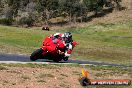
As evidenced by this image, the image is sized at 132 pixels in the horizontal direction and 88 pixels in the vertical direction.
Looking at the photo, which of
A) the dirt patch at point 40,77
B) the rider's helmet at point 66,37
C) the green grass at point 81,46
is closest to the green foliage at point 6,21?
the green grass at point 81,46

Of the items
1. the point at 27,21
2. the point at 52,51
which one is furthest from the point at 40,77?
the point at 27,21

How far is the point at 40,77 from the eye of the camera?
15227 millimetres

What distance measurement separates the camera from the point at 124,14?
382 feet

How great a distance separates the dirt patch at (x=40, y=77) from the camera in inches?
544

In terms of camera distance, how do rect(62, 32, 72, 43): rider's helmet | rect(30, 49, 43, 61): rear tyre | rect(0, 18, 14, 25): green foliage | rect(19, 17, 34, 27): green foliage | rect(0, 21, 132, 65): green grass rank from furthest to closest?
rect(0, 18, 14, 25): green foliage → rect(19, 17, 34, 27): green foliage → rect(0, 21, 132, 65): green grass → rect(62, 32, 72, 43): rider's helmet → rect(30, 49, 43, 61): rear tyre

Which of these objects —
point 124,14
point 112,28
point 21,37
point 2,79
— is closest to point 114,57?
point 21,37

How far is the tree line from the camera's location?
11688 centimetres

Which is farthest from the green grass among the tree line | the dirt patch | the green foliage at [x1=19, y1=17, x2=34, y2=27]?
the green foliage at [x1=19, y1=17, x2=34, y2=27]

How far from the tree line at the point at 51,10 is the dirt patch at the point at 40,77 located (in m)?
96.9

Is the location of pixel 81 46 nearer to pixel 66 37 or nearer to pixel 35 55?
pixel 66 37

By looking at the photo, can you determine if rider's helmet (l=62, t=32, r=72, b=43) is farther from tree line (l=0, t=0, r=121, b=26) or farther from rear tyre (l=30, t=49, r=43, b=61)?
tree line (l=0, t=0, r=121, b=26)

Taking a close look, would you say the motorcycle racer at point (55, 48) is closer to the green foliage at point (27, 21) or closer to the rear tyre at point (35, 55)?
the rear tyre at point (35, 55)

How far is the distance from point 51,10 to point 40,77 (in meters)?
107

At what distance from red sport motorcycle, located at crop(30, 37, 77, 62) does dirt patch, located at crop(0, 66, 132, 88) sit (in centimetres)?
358
